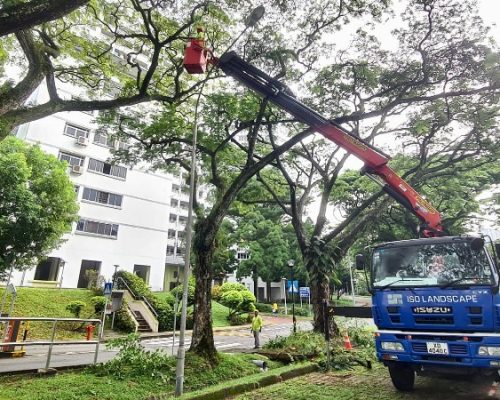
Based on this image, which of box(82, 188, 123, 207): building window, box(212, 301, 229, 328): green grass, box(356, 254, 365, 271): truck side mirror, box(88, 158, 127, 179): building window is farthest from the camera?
box(88, 158, 127, 179): building window

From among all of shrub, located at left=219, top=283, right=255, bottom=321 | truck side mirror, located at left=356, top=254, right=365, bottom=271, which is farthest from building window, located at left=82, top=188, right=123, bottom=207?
truck side mirror, located at left=356, top=254, right=365, bottom=271

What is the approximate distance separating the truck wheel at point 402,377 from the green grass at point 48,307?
1570 centimetres

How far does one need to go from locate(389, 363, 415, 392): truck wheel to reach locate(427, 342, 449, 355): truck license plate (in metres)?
1.11

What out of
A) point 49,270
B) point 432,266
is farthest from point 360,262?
point 49,270

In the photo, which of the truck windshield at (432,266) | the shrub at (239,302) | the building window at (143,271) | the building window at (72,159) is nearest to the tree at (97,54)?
the truck windshield at (432,266)

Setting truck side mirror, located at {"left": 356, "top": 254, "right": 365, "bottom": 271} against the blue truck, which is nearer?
the blue truck

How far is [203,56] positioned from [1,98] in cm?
434

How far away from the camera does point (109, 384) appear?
6.82 m

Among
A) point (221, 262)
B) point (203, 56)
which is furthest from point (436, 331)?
point (221, 262)

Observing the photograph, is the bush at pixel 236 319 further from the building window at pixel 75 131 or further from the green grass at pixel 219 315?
the building window at pixel 75 131

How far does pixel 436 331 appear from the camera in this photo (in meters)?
6.29

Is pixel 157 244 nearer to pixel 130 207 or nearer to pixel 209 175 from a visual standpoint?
pixel 130 207

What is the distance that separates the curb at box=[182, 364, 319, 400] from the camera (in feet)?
21.5

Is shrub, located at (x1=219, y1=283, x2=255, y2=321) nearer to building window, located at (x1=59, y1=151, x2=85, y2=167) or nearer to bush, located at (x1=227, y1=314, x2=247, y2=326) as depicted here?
bush, located at (x1=227, y1=314, x2=247, y2=326)
